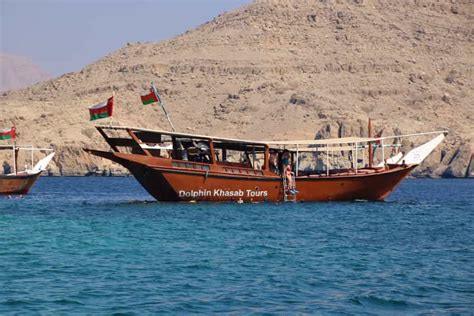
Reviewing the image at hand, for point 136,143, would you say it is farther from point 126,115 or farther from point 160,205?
point 126,115

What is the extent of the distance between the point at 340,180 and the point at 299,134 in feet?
398

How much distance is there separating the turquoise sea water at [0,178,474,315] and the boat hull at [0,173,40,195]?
25791 millimetres

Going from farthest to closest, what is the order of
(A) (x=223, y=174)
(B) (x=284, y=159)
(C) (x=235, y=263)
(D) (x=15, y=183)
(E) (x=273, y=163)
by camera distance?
(D) (x=15, y=183) → (E) (x=273, y=163) → (B) (x=284, y=159) → (A) (x=223, y=174) → (C) (x=235, y=263)

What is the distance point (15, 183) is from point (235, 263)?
4630 cm

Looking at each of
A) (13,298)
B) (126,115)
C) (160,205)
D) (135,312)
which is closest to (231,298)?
(135,312)

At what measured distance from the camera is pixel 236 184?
2060 inches

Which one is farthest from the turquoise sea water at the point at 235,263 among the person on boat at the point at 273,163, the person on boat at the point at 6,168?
the person on boat at the point at 6,168

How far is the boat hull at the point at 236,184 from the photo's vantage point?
51.1 meters

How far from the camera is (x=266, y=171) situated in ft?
173

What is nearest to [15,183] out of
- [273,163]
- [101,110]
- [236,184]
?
[101,110]

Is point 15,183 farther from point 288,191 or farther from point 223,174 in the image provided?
point 288,191

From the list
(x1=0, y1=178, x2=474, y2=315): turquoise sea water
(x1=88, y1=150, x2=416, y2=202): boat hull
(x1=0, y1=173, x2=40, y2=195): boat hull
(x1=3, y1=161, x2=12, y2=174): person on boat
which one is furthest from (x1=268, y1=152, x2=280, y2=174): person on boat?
(x1=3, y1=161, x2=12, y2=174): person on boat

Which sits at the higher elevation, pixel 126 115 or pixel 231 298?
pixel 126 115

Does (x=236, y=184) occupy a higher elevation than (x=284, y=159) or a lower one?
lower
